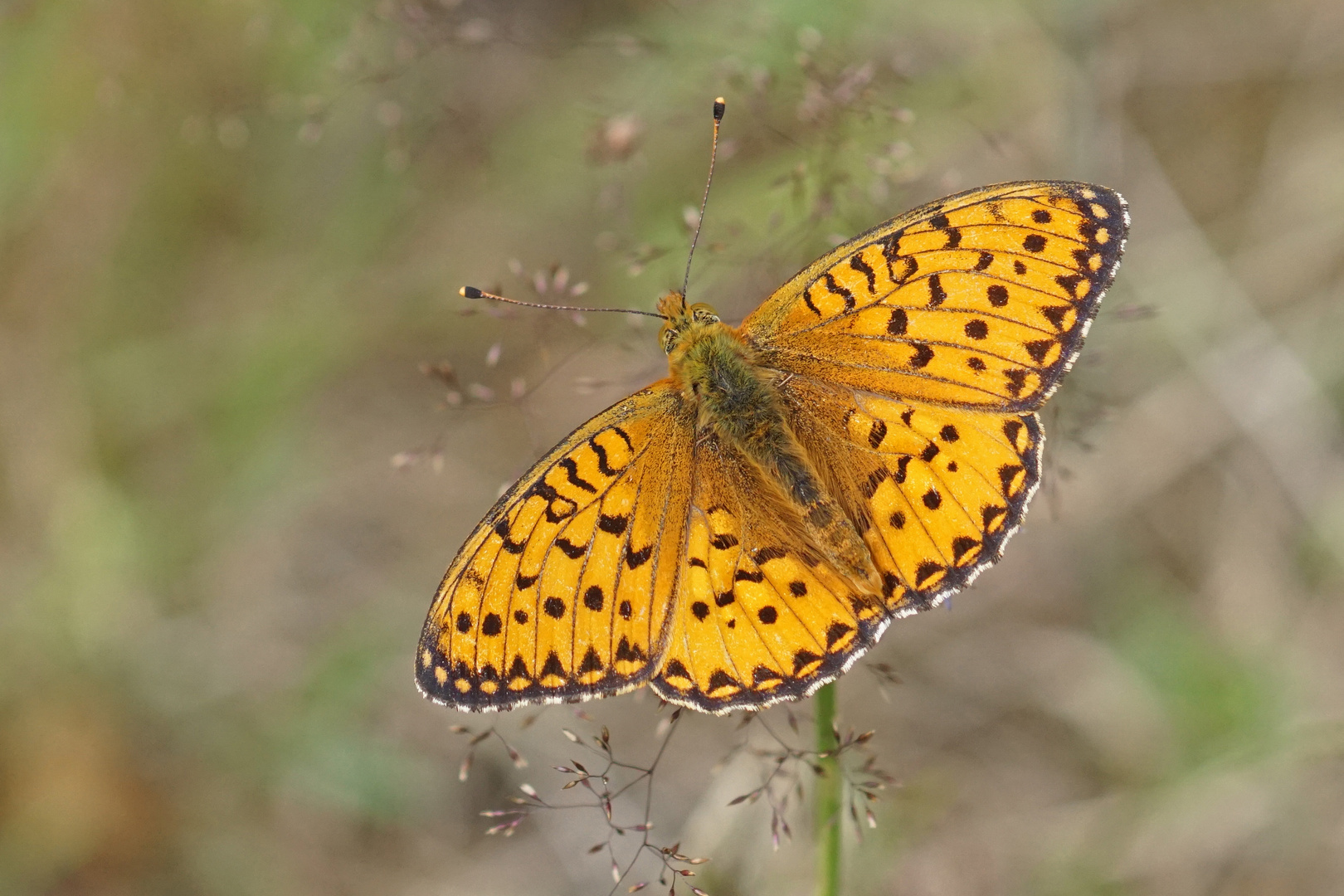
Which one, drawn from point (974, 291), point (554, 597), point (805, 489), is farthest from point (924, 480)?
point (554, 597)

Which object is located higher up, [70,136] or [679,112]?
[70,136]

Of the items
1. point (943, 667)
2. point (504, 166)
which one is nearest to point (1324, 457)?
point (943, 667)

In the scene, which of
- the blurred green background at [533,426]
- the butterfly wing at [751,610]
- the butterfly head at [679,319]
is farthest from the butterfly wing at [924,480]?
the blurred green background at [533,426]

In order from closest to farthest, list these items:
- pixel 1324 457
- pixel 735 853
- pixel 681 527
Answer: pixel 681 527 → pixel 735 853 → pixel 1324 457

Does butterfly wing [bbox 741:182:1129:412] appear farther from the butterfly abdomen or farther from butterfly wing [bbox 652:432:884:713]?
butterfly wing [bbox 652:432:884:713]

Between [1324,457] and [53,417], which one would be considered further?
[53,417]

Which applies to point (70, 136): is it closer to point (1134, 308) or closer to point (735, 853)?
point (735, 853)

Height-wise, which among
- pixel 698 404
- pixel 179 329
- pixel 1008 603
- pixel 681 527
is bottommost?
pixel 681 527

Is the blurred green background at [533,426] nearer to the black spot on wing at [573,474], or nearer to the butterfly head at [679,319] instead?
the butterfly head at [679,319]
